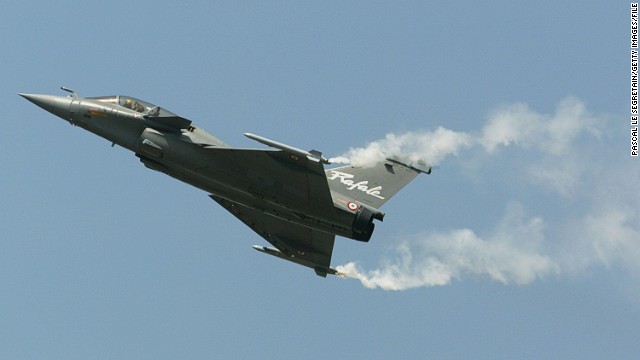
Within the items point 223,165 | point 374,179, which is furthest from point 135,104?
point 374,179

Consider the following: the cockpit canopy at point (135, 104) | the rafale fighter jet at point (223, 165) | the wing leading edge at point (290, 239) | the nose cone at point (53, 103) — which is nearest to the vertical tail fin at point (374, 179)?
the rafale fighter jet at point (223, 165)

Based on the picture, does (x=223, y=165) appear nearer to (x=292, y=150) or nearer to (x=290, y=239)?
(x=292, y=150)

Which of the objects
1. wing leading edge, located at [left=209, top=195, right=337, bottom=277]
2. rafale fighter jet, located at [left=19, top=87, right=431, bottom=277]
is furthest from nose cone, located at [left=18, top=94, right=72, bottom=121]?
wing leading edge, located at [left=209, top=195, right=337, bottom=277]

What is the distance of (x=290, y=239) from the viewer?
116 feet

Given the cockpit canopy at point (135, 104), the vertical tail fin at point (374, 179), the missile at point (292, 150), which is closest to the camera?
the missile at point (292, 150)

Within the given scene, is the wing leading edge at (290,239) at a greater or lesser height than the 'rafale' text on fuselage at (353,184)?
lesser

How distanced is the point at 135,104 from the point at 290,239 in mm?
7561

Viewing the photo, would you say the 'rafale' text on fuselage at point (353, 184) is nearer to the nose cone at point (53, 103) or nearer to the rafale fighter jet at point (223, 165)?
the rafale fighter jet at point (223, 165)

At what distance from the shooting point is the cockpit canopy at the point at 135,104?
3095 cm

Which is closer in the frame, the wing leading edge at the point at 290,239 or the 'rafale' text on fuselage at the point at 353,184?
the 'rafale' text on fuselage at the point at 353,184

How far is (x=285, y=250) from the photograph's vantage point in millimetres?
35531

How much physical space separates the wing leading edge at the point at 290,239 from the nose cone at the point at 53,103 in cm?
604

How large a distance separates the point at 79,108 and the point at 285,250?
29.0ft

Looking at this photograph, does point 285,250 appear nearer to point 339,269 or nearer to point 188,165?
point 339,269
